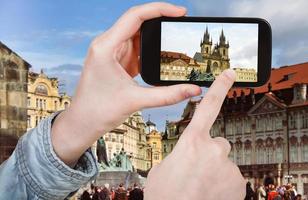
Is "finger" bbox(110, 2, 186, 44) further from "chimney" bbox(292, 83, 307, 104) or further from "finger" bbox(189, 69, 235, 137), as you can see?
"chimney" bbox(292, 83, 307, 104)

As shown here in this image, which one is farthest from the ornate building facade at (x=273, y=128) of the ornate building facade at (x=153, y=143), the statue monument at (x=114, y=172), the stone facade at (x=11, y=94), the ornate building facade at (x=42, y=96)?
the stone facade at (x=11, y=94)

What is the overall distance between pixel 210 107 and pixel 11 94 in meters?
8.07

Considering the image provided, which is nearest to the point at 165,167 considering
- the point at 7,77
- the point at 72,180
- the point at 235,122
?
the point at 72,180

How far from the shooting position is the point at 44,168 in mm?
1824

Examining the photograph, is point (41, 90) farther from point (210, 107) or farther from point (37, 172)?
point (210, 107)

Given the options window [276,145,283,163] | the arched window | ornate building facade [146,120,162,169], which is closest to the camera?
window [276,145,283,163]

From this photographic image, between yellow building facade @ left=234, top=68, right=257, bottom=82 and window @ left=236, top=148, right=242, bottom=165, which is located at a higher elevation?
yellow building facade @ left=234, top=68, right=257, bottom=82

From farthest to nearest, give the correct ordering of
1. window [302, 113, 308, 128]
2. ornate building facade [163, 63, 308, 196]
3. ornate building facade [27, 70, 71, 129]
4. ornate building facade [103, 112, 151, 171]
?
ornate building facade [103, 112, 151, 171], ornate building facade [27, 70, 71, 129], ornate building facade [163, 63, 308, 196], window [302, 113, 308, 128]

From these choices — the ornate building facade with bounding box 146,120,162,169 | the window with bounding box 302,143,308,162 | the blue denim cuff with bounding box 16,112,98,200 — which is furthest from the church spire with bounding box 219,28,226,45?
the ornate building facade with bounding box 146,120,162,169

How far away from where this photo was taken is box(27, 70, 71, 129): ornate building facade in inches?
2660

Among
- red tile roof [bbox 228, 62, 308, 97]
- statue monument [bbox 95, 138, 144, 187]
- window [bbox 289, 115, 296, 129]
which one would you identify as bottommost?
statue monument [bbox 95, 138, 144, 187]

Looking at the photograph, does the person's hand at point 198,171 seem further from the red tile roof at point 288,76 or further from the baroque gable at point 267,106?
the red tile roof at point 288,76

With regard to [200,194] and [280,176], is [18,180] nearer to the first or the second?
[200,194]

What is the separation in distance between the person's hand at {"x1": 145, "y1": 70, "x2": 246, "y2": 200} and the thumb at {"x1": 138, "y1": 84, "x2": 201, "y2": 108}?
0.15 metres
